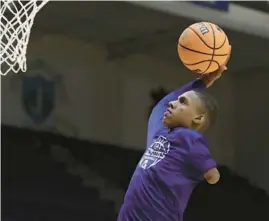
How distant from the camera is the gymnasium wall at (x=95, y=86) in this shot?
4582 millimetres

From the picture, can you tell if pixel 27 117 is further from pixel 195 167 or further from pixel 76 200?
pixel 195 167

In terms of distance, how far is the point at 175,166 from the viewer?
4.82ft

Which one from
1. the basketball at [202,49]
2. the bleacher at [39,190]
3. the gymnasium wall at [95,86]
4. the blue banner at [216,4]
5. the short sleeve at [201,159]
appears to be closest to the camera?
the short sleeve at [201,159]

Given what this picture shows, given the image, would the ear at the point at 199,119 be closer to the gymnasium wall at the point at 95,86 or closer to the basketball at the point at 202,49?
the basketball at the point at 202,49

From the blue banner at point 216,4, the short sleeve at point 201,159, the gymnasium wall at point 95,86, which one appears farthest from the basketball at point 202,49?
the gymnasium wall at point 95,86

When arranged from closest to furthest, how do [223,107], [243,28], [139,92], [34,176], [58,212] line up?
[243,28] → [58,212] → [34,176] → [139,92] → [223,107]

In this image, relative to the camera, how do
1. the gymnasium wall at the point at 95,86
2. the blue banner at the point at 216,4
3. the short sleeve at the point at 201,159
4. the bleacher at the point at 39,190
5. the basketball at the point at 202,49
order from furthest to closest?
the gymnasium wall at the point at 95,86 → the bleacher at the point at 39,190 → the blue banner at the point at 216,4 → the basketball at the point at 202,49 → the short sleeve at the point at 201,159

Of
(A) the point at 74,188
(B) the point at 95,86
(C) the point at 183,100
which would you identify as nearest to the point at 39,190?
(A) the point at 74,188

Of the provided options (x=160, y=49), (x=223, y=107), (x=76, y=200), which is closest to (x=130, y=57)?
(x=160, y=49)

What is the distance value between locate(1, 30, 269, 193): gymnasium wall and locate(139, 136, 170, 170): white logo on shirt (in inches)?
118

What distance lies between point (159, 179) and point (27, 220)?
2.50 m

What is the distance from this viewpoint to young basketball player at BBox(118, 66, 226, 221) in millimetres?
1450

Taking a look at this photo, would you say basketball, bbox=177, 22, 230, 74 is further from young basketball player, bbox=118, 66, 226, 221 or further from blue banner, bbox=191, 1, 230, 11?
blue banner, bbox=191, 1, 230, 11

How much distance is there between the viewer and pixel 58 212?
410 centimetres
